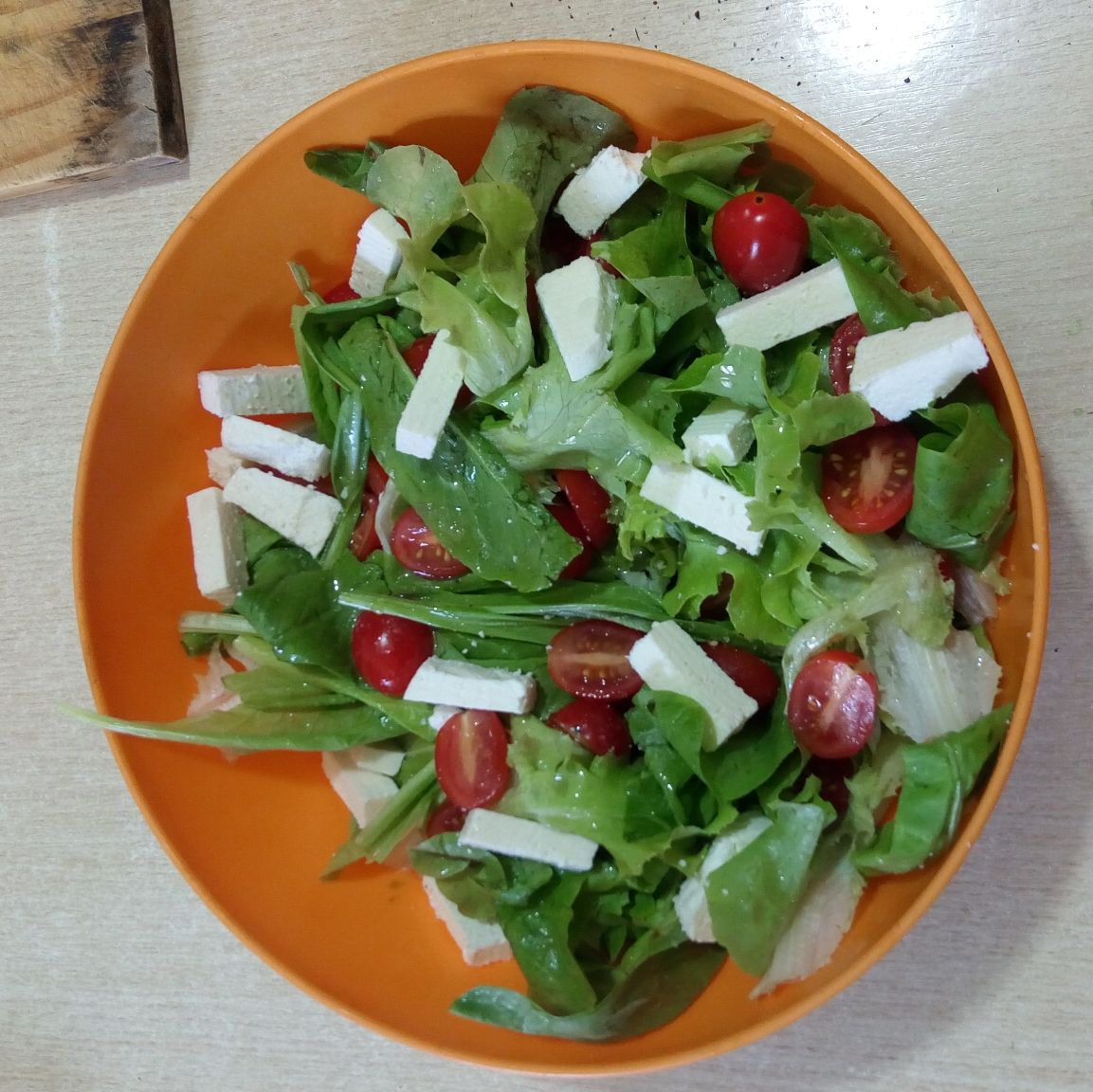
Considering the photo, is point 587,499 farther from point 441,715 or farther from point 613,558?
point 441,715

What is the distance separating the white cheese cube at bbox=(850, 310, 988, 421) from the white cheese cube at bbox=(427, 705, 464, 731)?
507 millimetres

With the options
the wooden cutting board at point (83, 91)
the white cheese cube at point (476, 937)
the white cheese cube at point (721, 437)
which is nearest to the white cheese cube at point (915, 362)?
the white cheese cube at point (721, 437)

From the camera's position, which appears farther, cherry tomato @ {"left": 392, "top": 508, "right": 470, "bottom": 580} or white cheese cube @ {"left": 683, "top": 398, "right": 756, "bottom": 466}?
cherry tomato @ {"left": 392, "top": 508, "right": 470, "bottom": 580}

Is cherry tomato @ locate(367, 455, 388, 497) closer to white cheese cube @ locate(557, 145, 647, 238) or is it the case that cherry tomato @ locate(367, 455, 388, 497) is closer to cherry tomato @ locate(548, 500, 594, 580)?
cherry tomato @ locate(548, 500, 594, 580)

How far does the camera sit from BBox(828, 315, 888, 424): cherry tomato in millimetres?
826

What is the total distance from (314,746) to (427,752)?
13cm

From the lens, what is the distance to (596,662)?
0.94 meters

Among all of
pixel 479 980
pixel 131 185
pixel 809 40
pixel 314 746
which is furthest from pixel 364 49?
pixel 479 980

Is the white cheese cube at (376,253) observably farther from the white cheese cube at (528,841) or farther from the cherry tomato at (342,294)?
the white cheese cube at (528,841)

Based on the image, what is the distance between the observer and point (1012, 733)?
73 cm

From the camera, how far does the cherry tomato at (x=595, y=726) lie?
0.95 meters

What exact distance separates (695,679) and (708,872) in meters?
0.19

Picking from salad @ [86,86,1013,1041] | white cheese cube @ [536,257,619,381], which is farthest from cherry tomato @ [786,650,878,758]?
white cheese cube @ [536,257,619,381]

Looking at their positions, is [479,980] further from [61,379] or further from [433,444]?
[61,379]
